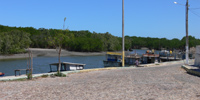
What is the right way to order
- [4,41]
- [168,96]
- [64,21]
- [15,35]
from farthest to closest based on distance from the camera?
[15,35] < [4,41] < [64,21] < [168,96]

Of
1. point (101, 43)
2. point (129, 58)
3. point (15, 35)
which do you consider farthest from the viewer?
point (101, 43)

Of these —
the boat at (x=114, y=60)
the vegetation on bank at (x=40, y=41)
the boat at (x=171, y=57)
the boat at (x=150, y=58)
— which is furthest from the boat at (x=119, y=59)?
the vegetation on bank at (x=40, y=41)

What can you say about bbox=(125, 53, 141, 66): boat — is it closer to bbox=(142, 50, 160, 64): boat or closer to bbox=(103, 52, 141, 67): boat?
bbox=(103, 52, 141, 67): boat

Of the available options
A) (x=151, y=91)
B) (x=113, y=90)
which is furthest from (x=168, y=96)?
(x=113, y=90)

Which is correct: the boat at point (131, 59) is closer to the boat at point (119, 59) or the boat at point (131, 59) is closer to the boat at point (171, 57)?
the boat at point (119, 59)

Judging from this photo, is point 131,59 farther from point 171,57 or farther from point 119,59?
point 171,57

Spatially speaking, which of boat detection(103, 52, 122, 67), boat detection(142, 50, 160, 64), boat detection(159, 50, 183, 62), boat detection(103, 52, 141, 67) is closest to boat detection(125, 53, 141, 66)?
boat detection(103, 52, 141, 67)

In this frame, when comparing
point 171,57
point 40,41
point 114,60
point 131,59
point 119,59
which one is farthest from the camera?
point 40,41

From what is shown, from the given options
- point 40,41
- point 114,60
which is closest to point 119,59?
point 114,60

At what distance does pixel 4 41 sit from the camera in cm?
8800

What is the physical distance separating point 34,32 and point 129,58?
11179cm

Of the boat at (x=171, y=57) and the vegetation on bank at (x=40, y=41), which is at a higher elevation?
the vegetation on bank at (x=40, y=41)

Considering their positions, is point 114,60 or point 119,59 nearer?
point 119,59

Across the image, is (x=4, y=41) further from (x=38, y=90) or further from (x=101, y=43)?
(x=38, y=90)
